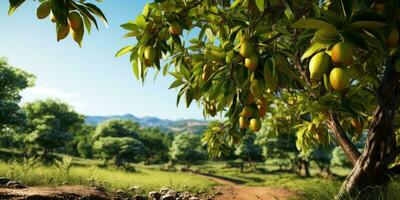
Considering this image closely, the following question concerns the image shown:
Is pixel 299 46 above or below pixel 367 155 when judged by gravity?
above

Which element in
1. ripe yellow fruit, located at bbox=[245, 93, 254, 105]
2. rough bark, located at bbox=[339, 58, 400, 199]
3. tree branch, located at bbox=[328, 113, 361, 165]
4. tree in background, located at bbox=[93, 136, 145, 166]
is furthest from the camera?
tree in background, located at bbox=[93, 136, 145, 166]

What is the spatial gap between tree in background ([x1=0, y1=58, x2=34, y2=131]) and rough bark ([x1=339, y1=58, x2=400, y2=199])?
25.9 m

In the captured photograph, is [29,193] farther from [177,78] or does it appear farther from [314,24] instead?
[314,24]

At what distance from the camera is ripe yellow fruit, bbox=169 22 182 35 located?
251 cm

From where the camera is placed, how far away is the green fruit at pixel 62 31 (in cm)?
193

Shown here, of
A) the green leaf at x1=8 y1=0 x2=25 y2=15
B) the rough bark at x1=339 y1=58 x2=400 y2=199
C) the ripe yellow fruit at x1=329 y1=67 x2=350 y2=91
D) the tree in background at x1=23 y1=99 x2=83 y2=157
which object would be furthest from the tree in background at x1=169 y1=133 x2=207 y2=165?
the ripe yellow fruit at x1=329 y1=67 x2=350 y2=91

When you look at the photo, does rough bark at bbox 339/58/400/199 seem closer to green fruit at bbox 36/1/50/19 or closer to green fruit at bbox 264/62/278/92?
green fruit at bbox 264/62/278/92

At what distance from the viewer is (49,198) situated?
20.9 ft

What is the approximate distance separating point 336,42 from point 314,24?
129mm

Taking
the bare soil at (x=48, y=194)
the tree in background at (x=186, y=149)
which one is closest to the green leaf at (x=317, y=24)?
the bare soil at (x=48, y=194)

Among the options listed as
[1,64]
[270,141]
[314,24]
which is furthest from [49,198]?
[270,141]

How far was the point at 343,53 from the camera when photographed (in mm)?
1496

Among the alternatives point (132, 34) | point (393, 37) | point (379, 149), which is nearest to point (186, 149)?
point (379, 149)

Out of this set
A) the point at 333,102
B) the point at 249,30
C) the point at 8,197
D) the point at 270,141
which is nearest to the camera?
the point at 249,30
